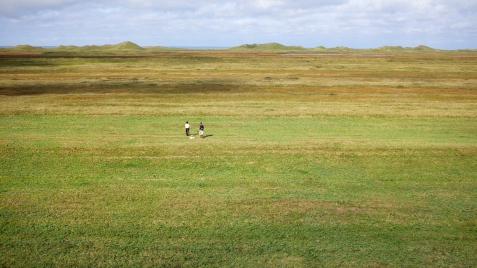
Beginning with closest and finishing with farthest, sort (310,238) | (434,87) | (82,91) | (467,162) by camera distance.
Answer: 1. (310,238)
2. (467,162)
3. (82,91)
4. (434,87)

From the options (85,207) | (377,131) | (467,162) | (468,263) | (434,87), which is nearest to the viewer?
(468,263)

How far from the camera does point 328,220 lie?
16359 millimetres

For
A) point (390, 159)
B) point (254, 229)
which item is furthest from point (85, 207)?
point (390, 159)

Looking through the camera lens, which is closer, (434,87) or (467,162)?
(467,162)

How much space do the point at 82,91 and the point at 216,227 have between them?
43574 millimetres

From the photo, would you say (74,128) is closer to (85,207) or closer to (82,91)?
(85,207)

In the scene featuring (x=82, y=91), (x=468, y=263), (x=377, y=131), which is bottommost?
(x=468, y=263)

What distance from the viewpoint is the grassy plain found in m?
14.1

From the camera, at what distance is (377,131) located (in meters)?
32.0

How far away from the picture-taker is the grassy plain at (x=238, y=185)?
46.3 ft

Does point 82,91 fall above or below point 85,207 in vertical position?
above

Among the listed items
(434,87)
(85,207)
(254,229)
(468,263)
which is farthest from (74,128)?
(434,87)

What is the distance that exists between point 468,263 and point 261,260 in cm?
772

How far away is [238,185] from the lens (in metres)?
20.2
